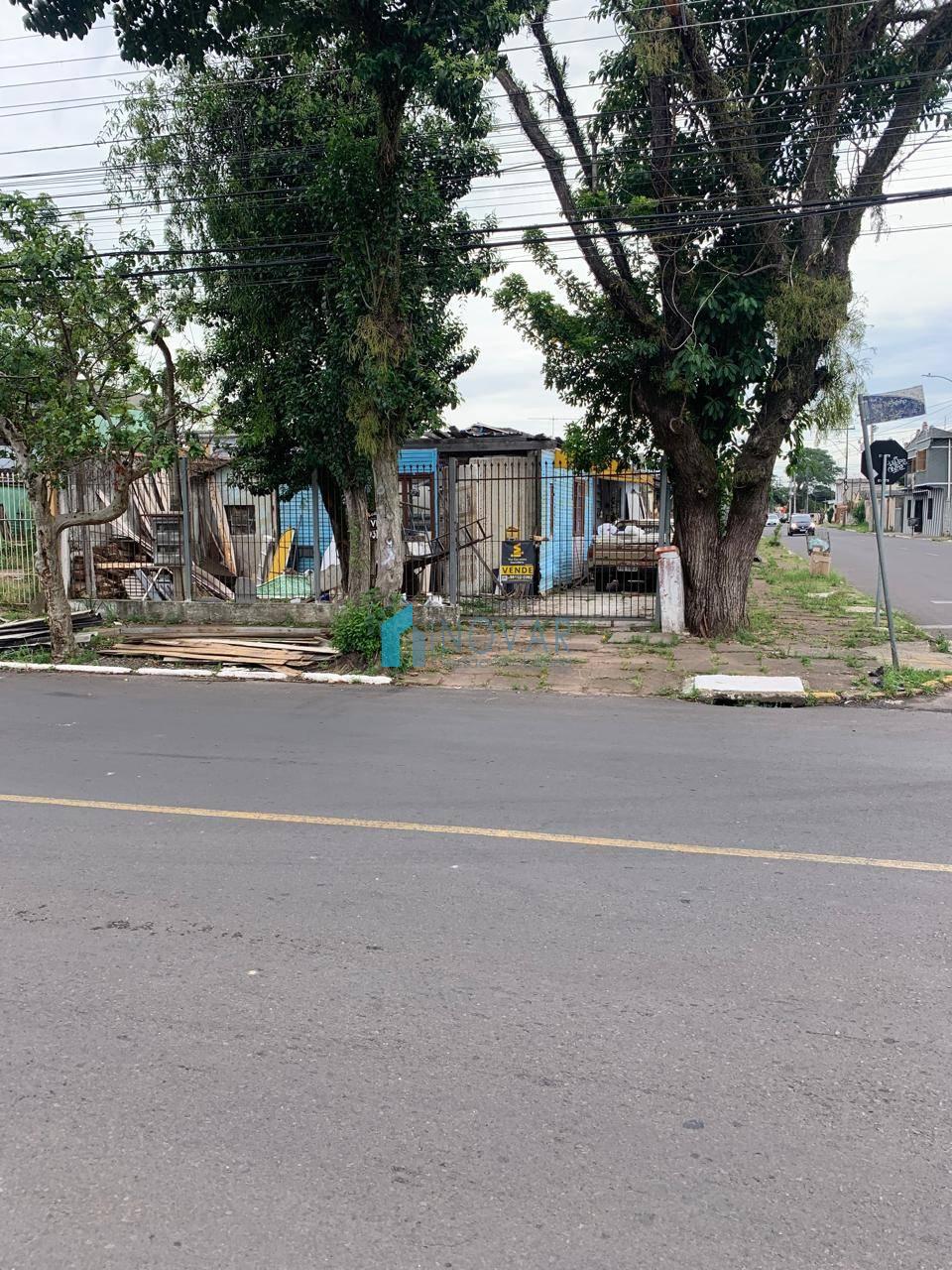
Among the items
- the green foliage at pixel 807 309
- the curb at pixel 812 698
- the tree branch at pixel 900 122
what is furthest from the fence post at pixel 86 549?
the tree branch at pixel 900 122

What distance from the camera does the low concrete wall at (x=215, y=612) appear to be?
→ 15825 millimetres

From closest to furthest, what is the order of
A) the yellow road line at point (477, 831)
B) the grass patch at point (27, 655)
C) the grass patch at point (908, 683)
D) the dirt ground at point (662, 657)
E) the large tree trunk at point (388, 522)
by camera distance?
the yellow road line at point (477, 831), the grass patch at point (908, 683), the dirt ground at point (662, 657), the large tree trunk at point (388, 522), the grass patch at point (27, 655)

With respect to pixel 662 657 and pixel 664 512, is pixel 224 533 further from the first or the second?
pixel 662 657

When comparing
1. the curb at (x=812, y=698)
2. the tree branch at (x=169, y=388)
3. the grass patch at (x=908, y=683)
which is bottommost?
the curb at (x=812, y=698)

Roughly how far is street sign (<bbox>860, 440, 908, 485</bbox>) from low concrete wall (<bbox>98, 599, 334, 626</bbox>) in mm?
8521

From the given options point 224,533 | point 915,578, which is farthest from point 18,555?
point 915,578

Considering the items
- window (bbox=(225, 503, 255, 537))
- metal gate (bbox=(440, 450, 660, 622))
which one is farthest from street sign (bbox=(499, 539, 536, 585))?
window (bbox=(225, 503, 255, 537))

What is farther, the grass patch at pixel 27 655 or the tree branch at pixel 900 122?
the grass patch at pixel 27 655

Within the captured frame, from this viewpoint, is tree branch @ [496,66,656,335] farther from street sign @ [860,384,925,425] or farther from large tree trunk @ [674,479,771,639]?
street sign @ [860,384,925,425]

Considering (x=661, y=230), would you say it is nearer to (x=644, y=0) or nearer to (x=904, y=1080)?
(x=644, y=0)

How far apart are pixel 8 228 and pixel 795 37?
10309mm

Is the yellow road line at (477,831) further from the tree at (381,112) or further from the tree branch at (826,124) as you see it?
the tree branch at (826,124)

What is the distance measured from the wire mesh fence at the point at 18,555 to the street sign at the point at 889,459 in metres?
13.4

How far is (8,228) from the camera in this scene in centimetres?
1206
